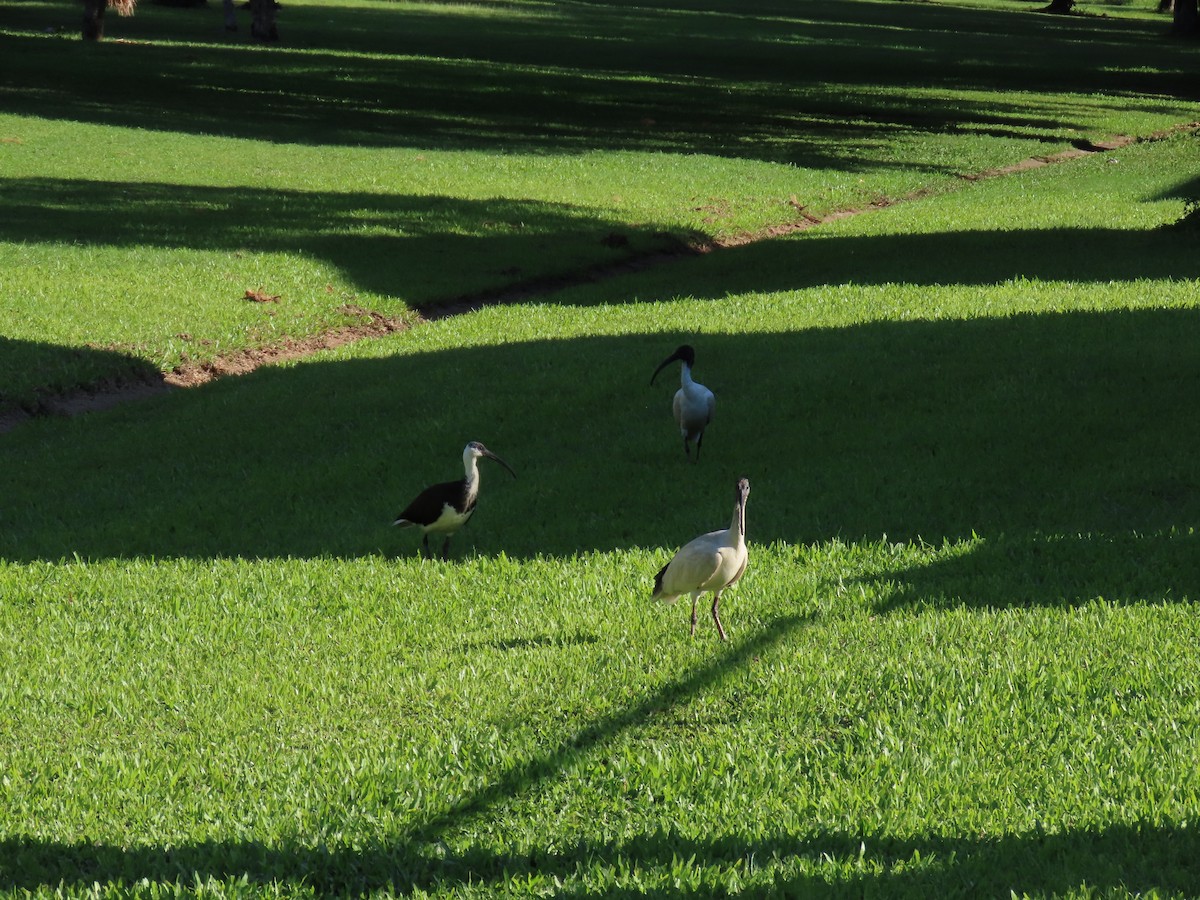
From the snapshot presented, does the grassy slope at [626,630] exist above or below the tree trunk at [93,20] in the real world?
below

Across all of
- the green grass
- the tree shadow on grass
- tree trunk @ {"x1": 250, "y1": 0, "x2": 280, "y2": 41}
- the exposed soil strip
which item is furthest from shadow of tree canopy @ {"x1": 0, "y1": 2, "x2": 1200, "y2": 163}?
the tree shadow on grass

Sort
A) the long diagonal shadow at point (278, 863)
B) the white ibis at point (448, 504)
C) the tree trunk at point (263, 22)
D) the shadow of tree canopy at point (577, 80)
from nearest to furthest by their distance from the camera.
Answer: the long diagonal shadow at point (278, 863), the white ibis at point (448, 504), the shadow of tree canopy at point (577, 80), the tree trunk at point (263, 22)

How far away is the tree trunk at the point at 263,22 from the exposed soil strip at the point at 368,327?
126 ft

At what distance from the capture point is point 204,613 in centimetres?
931

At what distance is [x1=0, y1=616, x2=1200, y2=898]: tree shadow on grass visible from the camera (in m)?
5.53

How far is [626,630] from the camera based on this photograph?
862 centimetres

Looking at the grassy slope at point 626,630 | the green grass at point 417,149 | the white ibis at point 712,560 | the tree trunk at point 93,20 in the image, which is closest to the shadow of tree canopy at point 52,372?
the green grass at point 417,149

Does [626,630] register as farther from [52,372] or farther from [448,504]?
[52,372]

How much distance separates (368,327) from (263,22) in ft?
150

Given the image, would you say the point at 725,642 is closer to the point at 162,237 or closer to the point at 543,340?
the point at 543,340

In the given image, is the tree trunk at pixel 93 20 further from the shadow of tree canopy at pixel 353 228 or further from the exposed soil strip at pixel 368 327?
the exposed soil strip at pixel 368 327

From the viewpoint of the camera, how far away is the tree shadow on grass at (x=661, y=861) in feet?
18.1

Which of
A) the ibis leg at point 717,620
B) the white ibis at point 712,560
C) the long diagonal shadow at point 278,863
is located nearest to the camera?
the long diagonal shadow at point 278,863

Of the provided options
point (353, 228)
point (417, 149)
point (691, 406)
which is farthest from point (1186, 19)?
point (691, 406)
